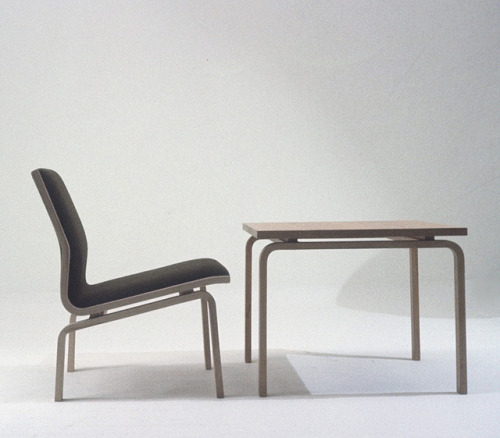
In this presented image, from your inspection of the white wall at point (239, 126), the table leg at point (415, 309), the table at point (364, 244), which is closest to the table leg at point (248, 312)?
the table at point (364, 244)

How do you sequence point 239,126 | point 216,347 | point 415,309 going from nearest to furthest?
point 216,347 < point 415,309 < point 239,126

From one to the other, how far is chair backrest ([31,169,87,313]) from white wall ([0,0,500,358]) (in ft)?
7.13

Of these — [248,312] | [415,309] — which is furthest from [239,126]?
[415,309]

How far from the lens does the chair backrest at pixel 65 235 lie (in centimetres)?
222

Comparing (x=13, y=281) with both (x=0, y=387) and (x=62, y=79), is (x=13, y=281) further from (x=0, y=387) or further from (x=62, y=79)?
(x=0, y=387)

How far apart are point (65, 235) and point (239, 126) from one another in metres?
2.57

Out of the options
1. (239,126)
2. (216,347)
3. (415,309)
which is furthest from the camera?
(239,126)

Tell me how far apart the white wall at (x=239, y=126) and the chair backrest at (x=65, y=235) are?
7.13ft

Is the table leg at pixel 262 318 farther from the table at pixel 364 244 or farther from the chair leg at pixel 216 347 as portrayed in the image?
the chair leg at pixel 216 347

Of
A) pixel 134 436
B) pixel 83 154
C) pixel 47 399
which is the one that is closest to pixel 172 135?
pixel 83 154

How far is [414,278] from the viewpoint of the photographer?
2.75 metres

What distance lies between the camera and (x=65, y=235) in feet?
7.34

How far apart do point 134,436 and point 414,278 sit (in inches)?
54.3

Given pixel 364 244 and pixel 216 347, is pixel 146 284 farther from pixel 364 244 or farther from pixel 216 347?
pixel 364 244
